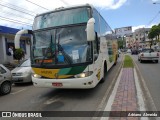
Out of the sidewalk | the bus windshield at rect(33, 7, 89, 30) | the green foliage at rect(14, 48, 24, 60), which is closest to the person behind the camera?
the sidewalk

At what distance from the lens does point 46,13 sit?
836 cm

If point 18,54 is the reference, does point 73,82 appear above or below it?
below

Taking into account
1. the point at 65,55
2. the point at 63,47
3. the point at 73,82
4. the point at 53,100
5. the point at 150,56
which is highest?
the point at 63,47

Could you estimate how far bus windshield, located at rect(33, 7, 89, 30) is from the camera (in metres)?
7.82

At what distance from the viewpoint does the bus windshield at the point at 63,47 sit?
7426 mm

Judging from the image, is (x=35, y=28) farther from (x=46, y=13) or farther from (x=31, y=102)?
(x=31, y=102)

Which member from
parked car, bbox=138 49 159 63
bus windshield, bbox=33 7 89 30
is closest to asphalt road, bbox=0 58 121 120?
bus windshield, bbox=33 7 89 30

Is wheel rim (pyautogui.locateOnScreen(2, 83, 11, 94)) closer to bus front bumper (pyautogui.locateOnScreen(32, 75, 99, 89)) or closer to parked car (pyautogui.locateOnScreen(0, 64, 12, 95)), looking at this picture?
parked car (pyautogui.locateOnScreen(0, 64, 12, 95))

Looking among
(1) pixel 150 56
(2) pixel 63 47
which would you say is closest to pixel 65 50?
(2) pixel 63 47

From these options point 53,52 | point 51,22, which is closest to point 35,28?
point 51,22

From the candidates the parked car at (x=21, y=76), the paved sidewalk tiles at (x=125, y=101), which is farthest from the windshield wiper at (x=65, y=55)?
the parked car at (x=21, y=76)

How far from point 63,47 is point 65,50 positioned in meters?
0.14

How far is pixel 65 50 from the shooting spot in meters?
7.52

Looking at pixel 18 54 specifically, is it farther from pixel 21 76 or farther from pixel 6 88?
pixel 6 88
